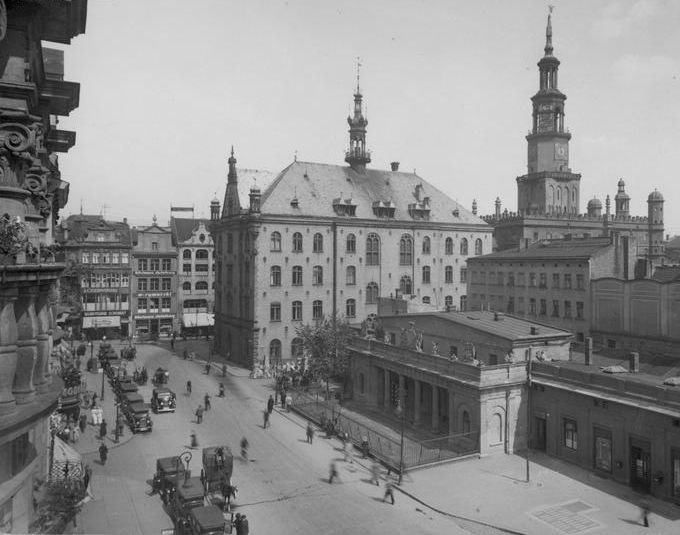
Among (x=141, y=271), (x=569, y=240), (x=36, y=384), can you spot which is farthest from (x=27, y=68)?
(x=141, y=271)

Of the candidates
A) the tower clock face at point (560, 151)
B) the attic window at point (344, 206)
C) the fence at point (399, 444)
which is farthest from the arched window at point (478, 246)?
the fence at point (399, 444)

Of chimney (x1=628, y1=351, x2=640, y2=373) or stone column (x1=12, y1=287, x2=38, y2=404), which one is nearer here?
stone column (x1=12, y1=287, x2=38, y2=404)

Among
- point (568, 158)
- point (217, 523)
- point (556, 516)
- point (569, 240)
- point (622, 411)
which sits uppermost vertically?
point (568, 158)

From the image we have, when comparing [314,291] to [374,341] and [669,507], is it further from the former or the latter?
[669,507]

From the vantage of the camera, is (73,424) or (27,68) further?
(73,424)

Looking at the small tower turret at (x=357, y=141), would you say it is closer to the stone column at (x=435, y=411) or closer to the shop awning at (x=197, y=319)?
the shop awning at (x=197, y=319)

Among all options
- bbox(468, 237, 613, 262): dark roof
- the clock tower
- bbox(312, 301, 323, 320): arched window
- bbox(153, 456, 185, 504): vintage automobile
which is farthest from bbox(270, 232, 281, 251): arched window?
the clock tower

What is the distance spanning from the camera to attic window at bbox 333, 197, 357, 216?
218 feet

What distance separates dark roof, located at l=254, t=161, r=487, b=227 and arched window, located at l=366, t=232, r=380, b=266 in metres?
2.48

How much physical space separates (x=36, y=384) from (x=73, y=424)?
1100 inches

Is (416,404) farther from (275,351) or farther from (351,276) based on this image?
(351,276)

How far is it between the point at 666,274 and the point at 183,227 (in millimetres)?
63711

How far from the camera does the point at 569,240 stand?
212 ft

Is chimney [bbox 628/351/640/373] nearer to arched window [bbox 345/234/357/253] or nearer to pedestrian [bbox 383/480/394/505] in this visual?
pedestrian [bbox 383/480/394/505]
